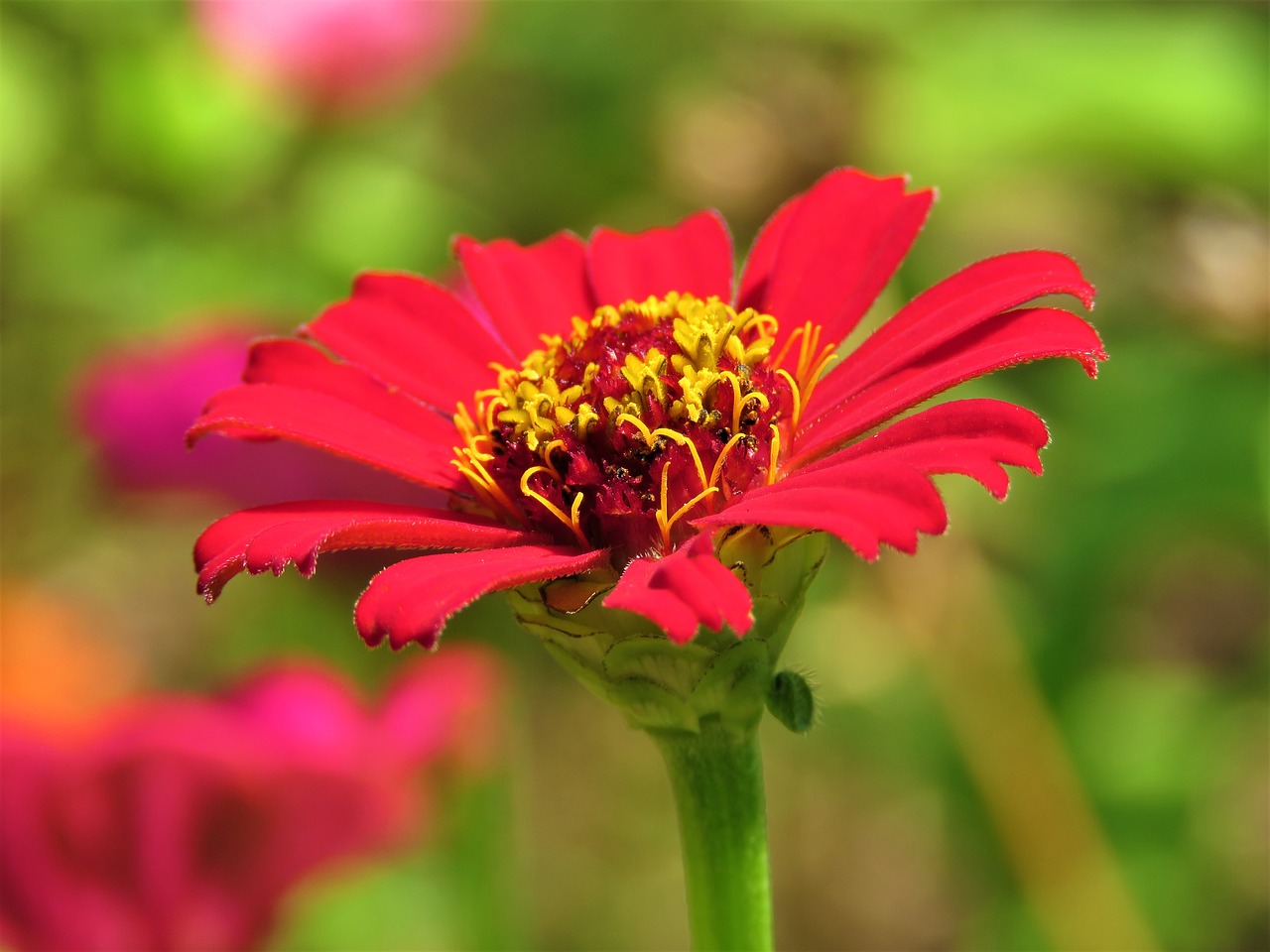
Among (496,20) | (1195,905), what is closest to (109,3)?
(496,20)

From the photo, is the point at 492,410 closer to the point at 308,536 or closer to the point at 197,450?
the point at 308,536

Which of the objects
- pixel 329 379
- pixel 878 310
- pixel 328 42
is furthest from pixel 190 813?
pixel 328 42

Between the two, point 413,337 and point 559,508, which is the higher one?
point 413,337

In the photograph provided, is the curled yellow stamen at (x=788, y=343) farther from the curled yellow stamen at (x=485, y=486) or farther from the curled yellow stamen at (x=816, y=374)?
the curled yellow stamen at (x=485, y=486)

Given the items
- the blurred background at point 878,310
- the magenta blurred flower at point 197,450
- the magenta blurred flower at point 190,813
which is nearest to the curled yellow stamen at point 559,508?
the magenta blurred flower at point 190,813

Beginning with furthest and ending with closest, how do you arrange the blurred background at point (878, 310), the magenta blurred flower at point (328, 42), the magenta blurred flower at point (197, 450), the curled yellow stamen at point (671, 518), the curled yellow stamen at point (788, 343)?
1. the magenta blurred flower at point (328, 42)
2. the blurred background at point (878, 310)
3. the magenta blurred flower at point (197, 450)
4. the curled yellow stamen at point (788, 343)
5. the curled yellow stamen at point (671, 518)

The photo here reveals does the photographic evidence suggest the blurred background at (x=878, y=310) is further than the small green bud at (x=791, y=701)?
Yes

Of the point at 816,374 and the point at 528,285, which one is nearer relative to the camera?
the point at 816,374
